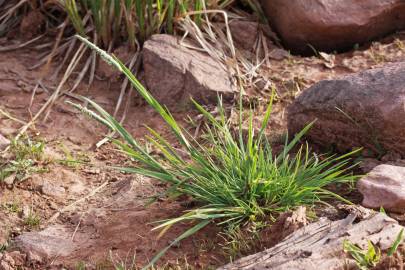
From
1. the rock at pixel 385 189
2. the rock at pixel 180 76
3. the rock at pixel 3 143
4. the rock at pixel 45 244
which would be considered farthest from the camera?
the rock at pixel 180 76

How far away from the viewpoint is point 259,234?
269 centimetres

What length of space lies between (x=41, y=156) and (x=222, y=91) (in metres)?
1.02

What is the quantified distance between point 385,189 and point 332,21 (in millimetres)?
1647

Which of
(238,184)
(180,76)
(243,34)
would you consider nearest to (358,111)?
(238,184)

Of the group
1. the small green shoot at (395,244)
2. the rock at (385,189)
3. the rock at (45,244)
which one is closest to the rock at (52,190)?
the rock at (45,244)

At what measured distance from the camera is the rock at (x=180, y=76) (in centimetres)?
384

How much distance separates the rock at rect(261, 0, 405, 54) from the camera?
4145 mm

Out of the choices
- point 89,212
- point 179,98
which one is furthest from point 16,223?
point 179,98

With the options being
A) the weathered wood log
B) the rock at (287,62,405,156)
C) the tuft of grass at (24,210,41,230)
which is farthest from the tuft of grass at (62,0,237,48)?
the weathered wood log

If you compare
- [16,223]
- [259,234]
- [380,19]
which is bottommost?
[16,223]

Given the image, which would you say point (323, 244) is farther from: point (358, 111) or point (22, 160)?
point (22, 160)

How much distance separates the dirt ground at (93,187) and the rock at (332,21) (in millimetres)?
104

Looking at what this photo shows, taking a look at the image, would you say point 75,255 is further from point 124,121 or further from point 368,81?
point 368,81

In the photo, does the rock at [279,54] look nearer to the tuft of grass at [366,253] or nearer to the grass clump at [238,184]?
the grass clump at [238,184]
